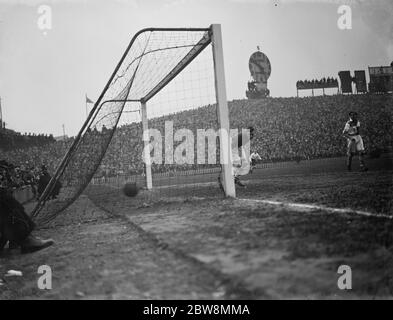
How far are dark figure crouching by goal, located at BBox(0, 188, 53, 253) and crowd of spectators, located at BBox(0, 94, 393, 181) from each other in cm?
1625

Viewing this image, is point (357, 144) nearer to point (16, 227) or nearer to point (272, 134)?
point (16, 227)

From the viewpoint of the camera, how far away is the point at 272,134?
105 feet

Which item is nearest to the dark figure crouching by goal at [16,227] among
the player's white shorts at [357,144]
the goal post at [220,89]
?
the goal post at [220,89]

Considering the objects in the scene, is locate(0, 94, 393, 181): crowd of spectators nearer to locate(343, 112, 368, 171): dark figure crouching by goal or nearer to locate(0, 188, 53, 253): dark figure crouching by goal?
locate(343, 112, 368, 171): dark figure crouching by goal

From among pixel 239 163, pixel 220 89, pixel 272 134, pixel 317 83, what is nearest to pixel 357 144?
pixel 239 163

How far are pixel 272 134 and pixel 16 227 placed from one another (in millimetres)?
29454

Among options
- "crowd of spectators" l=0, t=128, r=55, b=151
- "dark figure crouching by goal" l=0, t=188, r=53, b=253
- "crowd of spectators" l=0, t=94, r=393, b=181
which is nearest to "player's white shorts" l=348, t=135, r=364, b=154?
"dark figure crouching by goal" l=0, t=188, r=53, b=253

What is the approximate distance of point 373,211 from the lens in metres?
3.82

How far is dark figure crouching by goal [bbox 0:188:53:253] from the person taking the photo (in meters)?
4.52

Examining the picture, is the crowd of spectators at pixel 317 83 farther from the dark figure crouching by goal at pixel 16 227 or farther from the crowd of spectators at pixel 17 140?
the dark figure crouching by goal at pixel 16 227

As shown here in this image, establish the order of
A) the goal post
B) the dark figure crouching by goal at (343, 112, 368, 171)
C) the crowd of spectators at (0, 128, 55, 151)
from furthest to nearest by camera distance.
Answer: the crowd of spectators at (0, 128, 55, 151), the dark figure crouching by goal at (343, 112, 368, 171), the goal post
